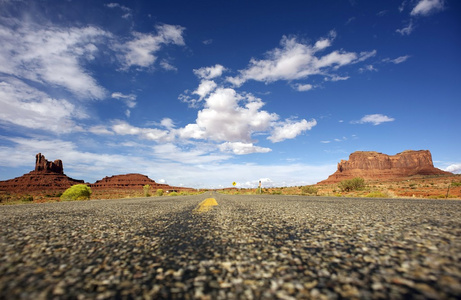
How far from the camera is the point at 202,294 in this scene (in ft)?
10.7

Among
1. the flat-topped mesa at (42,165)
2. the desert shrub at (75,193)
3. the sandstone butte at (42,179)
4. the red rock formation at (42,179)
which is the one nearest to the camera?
the desert shrub at (75,193)

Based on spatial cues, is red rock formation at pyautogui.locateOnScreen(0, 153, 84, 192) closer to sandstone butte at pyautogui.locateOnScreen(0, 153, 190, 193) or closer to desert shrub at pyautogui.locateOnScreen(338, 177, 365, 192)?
sandstone butte at pyautogui.locateOnScreen(0, 153, 190, 193)

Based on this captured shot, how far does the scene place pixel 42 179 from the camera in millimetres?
156000

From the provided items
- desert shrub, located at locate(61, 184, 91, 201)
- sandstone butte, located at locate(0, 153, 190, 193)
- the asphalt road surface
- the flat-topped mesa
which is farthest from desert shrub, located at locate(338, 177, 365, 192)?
the flat-topped mesa

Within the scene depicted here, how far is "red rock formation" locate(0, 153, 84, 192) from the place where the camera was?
137m

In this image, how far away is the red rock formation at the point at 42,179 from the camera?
137 metres

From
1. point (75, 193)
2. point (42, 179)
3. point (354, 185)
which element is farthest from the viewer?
point (42, 179)

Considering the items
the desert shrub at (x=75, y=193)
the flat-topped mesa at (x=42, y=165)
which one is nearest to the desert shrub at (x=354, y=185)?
the desert shrub at (x=75, y=193)

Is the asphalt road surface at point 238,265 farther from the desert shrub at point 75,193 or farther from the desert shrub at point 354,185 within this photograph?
the desert shrub at point 354,185

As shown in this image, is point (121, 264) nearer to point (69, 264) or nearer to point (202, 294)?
point (69, 264)

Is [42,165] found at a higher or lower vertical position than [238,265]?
higher

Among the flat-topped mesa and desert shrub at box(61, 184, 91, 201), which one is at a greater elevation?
the flat-topped mesa

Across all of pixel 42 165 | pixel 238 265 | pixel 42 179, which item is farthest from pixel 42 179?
pixel 238 265

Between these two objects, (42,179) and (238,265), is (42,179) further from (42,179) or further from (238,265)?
(238,265)
